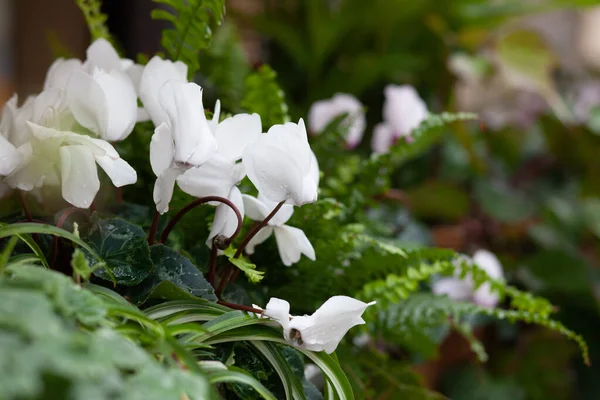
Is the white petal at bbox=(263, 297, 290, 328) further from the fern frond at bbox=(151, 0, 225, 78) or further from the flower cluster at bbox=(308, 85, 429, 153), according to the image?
the flower cluster at bbox=(308, 85, 429, 153)

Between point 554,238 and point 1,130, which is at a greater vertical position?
point 1,130

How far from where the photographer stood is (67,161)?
1.40ft

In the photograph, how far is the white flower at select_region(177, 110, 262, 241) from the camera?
1.48ft

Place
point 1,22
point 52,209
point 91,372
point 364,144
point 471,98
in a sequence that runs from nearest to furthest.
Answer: point 91,372, point 52,209, point 364,144, point 1,22, point 471,98

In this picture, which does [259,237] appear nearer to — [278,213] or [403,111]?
[278,213]

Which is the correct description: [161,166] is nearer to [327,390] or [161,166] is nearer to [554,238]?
[327,390]

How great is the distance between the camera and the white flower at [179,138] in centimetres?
41

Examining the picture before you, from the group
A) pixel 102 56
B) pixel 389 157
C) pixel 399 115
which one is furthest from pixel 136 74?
pixel 399 115

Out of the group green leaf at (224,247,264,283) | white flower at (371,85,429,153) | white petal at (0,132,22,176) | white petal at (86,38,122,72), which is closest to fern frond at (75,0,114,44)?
white petal at (86,38,122,72)

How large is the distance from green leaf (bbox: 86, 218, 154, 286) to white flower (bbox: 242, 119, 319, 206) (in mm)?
104

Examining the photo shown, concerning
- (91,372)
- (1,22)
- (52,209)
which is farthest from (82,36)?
(91,372)

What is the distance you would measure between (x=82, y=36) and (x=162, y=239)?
1.12 m

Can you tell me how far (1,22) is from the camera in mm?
1805

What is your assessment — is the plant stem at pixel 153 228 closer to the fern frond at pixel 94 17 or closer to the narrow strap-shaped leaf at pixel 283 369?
the narrow strap-shaped leaf at pixel 283 369
